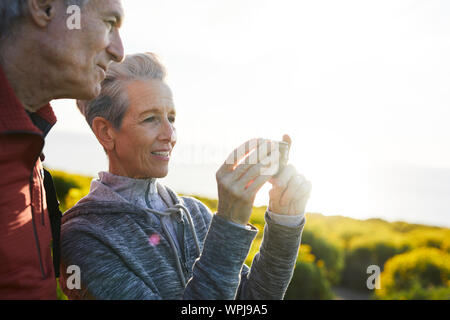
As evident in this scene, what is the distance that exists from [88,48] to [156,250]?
1.15 metres

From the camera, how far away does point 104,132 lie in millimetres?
2531

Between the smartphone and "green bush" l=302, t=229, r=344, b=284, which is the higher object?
the smartphone

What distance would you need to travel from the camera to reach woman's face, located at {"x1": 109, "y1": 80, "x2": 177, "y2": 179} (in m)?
2.42

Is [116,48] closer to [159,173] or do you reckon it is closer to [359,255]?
[159,173]

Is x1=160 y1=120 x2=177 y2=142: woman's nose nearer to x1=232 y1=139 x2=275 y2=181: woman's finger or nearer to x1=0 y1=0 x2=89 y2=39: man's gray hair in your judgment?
x1=232 y1=139 x2=275 y2=181: woman's finger

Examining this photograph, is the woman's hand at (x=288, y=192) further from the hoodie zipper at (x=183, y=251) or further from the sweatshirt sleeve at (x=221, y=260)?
the hoodie zipper at (x=183, y=251)

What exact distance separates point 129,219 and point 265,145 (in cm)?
96

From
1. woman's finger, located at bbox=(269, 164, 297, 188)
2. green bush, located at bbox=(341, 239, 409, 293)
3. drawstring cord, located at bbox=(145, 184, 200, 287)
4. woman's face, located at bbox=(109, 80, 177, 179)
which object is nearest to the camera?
woman's finger, located at bbox=(269, 164, 297, 188)

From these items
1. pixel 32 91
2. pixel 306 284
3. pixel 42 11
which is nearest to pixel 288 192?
pixel 32 91

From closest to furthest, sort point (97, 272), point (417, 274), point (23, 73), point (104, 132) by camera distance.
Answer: point (23, 73)
point (97, 272)
point (104, 132)
point (417, 274)

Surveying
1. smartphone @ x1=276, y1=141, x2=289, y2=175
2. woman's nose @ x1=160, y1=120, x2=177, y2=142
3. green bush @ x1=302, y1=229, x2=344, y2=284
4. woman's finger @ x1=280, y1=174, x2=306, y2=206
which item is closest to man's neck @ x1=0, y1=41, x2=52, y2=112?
woman's nose @ x1=160, y1=120, x2=177, y2=142

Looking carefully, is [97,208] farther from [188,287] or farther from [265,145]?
[265,145]

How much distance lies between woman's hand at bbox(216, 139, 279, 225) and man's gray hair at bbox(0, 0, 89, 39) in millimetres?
1138

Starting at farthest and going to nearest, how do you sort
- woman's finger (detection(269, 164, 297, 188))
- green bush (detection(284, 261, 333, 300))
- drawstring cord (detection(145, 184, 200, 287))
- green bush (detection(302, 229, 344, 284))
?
green bush (detection(302, 229, 344, 284)), green bush (detection(284, 261, 333, 300)), drawstring cord (detection(145, 184, 200, 287)), woman's finger (detection(269, 164, 297, 188))
